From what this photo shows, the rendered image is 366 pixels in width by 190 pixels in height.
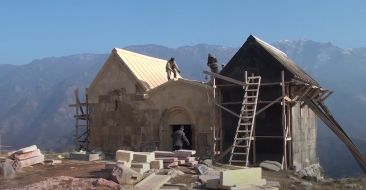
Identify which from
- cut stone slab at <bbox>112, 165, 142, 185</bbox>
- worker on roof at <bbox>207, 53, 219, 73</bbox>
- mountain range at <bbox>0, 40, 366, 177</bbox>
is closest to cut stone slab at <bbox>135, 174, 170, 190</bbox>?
cut stone slab at <bbox>112, 165, 142, 185</bbox>

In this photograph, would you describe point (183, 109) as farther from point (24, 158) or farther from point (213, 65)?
point (24, 158)

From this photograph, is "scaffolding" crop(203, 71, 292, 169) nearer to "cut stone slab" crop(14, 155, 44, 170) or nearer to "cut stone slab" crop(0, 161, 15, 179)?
"cut stone slab" crop(14, 155, 44, 170)

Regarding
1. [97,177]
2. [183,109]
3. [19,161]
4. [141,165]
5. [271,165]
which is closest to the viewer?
[97,177]

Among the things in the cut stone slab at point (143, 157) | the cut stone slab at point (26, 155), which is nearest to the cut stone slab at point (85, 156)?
the cut stone slab at point (26, 155)

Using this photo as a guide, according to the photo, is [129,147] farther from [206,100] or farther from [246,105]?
[246,105]

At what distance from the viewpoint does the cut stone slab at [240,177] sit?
14.0m

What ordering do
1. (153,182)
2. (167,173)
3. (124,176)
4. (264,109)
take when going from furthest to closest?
(264,109) → (167,173) → (124,176) → (153,182)

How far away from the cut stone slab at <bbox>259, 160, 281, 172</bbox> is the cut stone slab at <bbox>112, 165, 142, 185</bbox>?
626cm

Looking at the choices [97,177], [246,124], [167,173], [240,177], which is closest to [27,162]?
[97,177]

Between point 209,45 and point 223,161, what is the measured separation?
110539mm

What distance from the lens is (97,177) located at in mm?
16219

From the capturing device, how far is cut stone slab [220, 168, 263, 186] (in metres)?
14.0

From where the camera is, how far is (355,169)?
52.0m

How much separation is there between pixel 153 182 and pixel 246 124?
284 inches
